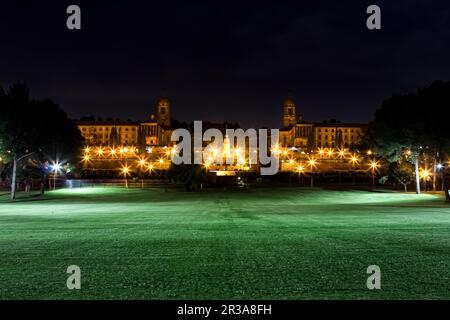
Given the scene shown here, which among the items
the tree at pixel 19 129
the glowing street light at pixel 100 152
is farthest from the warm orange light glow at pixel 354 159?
the tree at pixel 19 129

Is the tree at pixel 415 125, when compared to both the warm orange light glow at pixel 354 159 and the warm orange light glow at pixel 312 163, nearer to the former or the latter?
the warm orange light glow at pixel 354 159

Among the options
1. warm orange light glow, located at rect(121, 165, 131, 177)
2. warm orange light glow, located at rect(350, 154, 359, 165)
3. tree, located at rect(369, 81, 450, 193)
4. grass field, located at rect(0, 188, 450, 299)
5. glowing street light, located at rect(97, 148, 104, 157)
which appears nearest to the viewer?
grass field, located at rect(0, 188, 450, 299)

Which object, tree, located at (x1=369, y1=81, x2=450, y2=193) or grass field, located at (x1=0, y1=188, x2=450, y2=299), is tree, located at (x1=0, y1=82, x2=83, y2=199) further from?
tree, located at (x1=369, y1=81, x2=450, y2=193)

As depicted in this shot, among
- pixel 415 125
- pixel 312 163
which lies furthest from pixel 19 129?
pixel 312 163

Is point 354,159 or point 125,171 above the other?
point 354,159

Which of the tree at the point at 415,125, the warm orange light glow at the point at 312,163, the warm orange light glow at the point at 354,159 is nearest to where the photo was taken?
the tree at the point at 415,125

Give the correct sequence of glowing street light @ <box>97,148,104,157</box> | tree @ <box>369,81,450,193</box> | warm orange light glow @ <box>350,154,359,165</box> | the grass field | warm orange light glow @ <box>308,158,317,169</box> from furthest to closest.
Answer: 1. glowing street light @ <box>97,148,104,157</box>
2. warm orange light glow @ <box>308,158,317,169</box>
3. warm orange light glow @ <box>350,154,359,165</box>
4. tree @ <box>369,81,450,193</box>
5. the grass field

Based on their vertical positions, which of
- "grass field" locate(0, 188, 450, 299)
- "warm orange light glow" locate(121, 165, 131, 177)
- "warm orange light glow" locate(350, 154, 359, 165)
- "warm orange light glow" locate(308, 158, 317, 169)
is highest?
"warm orange light glow" locate(350, 154, 359, 165)

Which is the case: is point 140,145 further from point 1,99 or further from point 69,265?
point 69,265

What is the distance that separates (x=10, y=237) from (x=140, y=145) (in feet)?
599

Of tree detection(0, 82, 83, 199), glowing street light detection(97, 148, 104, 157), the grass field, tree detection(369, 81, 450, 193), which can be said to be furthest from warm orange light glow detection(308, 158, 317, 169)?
the grass field

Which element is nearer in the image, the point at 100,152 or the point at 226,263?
the point at 226,263

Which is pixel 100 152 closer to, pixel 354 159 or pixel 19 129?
pixel 354 159
